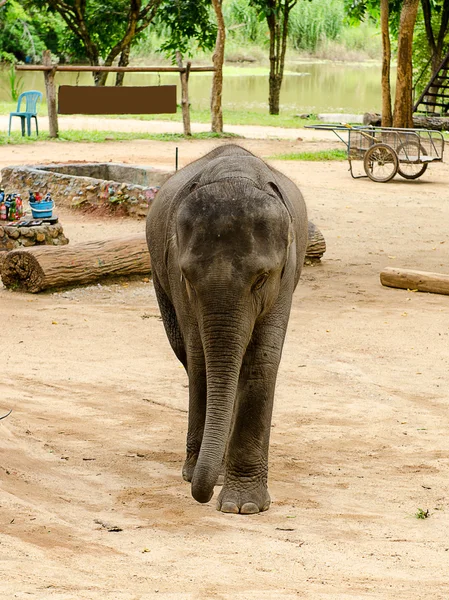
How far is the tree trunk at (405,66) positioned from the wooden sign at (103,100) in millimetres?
5628

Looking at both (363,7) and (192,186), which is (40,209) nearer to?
(192,186)

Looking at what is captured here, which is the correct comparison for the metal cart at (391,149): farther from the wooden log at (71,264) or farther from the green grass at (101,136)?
the wooden log at (71,264)

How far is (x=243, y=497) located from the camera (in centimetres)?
482

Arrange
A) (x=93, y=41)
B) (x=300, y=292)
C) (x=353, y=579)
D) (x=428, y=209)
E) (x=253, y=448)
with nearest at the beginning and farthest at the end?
(x=353, y=579)
(x=253, y=448)
(x=300, y=292)
(x=428, y=209)
(x=93, y=41)

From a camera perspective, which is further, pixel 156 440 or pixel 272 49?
pixel 272 49

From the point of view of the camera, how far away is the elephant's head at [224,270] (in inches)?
163

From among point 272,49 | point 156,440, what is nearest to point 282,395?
point 156,440

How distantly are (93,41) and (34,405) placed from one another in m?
32.4

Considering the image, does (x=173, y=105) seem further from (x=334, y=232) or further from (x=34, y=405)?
(x=34, y=405)

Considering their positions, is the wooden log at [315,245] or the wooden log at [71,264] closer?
the wooden log at [71,264]

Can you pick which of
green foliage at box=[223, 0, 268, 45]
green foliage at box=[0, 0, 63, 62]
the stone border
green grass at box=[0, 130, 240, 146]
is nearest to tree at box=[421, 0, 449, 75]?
green grass at box=[0, 130, 240, 146]

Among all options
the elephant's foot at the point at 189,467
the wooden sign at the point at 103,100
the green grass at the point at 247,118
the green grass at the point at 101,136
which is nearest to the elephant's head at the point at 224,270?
the elephant's foot at the point at 189,467

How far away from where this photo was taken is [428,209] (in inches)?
630

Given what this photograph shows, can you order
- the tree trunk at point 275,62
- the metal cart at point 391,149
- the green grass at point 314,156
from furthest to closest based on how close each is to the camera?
the tree trunk at point 275,62 < the green grass at point 314,156 < the metal cart at point 391,149
